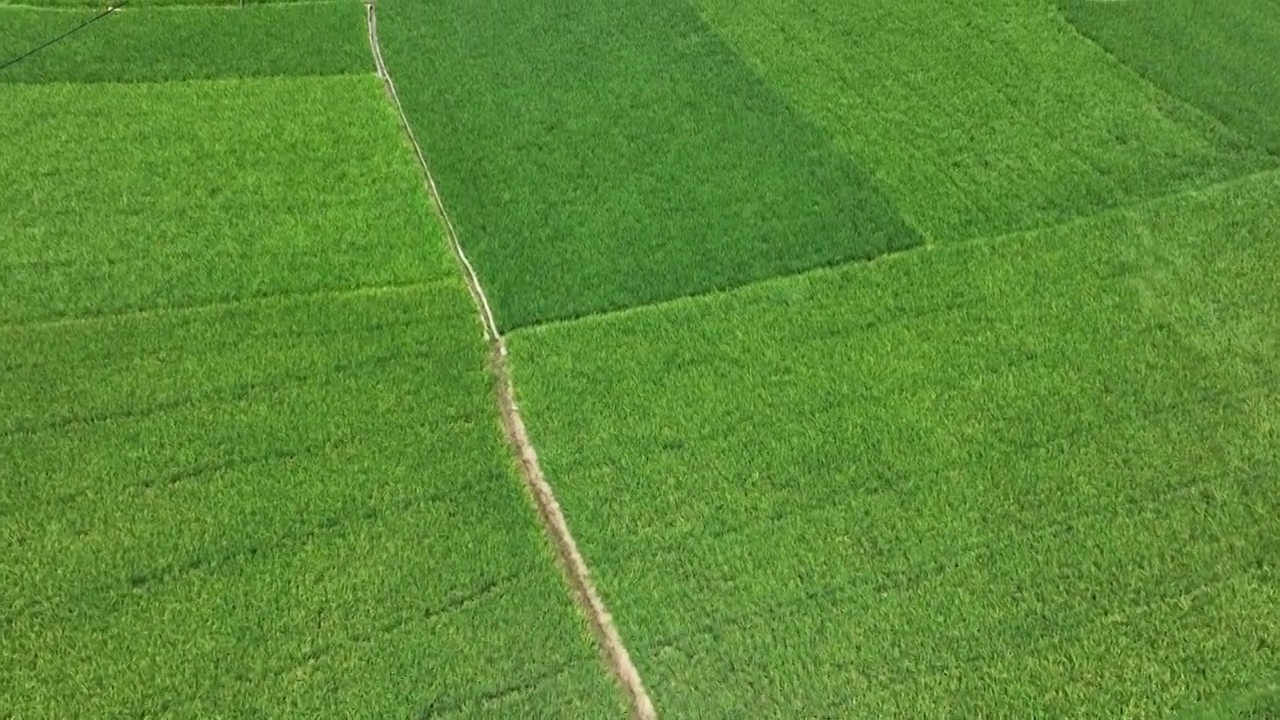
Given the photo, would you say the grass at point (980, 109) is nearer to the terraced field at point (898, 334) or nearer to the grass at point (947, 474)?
the terraced field at point (898, 334)

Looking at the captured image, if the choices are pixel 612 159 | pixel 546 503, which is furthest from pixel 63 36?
pixel 546 503

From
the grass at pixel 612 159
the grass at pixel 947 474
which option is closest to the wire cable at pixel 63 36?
the grass at pixel 612 159

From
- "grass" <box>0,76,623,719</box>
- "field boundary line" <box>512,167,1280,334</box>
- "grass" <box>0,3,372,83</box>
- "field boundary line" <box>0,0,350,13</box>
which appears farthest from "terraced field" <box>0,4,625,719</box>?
"field boundary line" <box>0,0,350,13</box>

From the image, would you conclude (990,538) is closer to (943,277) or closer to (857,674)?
(857,674)

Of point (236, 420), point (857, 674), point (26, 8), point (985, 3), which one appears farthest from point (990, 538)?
point (26, 8)

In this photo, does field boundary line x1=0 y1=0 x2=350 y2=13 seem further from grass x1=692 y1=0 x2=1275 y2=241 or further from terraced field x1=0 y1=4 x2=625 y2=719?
grass x1=692 y1=0 x2=1275 y2=241

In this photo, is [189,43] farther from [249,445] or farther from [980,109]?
[980,109]
